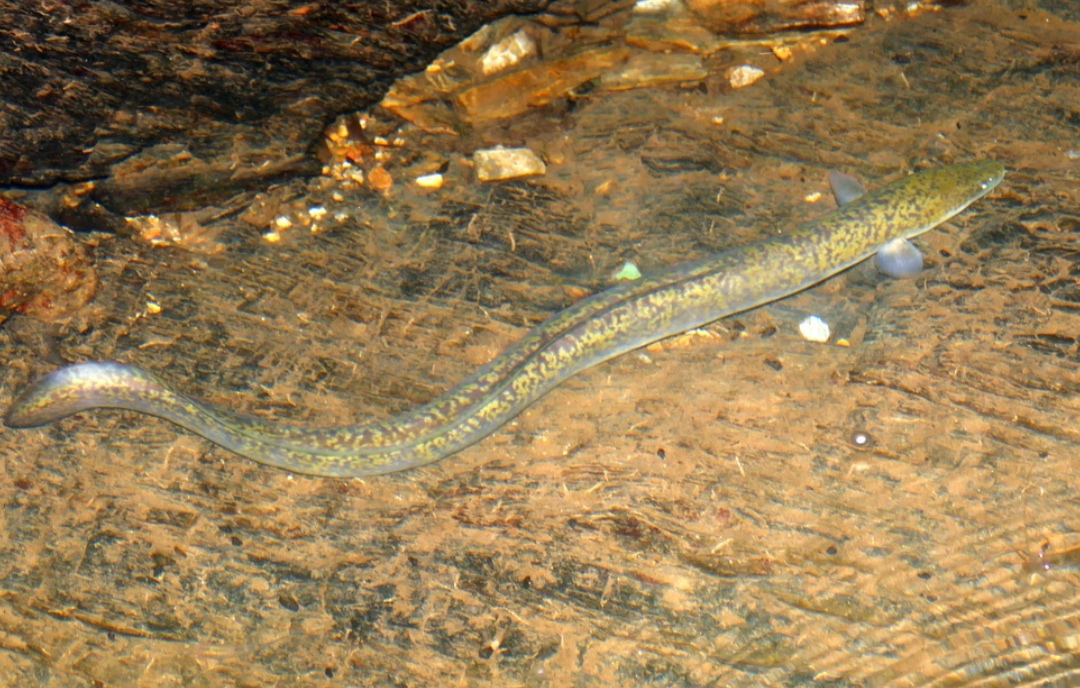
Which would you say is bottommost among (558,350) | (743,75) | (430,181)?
(558,350)

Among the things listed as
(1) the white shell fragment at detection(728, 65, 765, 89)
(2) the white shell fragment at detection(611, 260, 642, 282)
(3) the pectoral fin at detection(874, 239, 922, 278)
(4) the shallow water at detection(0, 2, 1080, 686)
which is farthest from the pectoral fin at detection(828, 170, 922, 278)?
(2) the white shell fragment at detection(611, 260, 642, 282)

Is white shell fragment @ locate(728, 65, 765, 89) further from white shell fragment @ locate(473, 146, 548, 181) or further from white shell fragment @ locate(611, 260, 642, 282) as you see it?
white shell fragment @ locate(611, 260, 642, 282)

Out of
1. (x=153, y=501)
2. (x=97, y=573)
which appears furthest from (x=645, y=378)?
(x=97, y=573)

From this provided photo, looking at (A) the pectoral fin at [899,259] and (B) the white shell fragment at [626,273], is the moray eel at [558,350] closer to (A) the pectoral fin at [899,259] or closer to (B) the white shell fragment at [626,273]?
(A) the pectoral fin at [899,259]

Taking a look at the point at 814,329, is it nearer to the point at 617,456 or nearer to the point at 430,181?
the point at 617,456

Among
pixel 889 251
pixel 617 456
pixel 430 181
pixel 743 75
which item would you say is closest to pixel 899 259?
pixel 889 251

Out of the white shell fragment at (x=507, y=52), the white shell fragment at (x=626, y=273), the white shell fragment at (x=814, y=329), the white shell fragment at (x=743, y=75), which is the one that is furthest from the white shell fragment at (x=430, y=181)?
the white shell fragment at (x=814, y=329)
